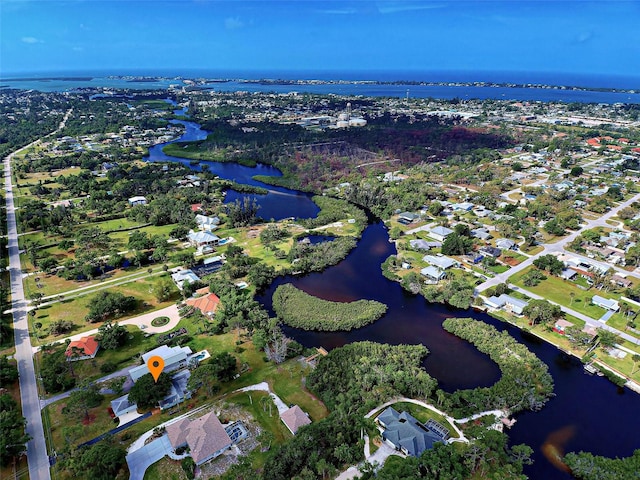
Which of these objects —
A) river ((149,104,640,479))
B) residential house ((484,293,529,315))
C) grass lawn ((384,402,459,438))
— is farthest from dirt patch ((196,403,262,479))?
residential house ((484,293,529,315))

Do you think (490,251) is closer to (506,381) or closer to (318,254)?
(318,254)

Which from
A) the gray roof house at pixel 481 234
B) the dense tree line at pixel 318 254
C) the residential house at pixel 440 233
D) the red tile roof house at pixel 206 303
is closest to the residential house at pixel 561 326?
the gray roof house at pixel 481 234

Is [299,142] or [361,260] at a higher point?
[299,142]

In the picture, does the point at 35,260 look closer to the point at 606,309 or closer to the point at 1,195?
the point at 1,195

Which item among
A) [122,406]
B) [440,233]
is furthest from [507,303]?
[122,406]

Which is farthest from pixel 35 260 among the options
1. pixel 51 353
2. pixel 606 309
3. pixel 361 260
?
pixel 606 309

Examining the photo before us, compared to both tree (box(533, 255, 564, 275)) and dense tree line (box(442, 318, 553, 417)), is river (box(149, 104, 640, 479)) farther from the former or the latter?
tree (box(533, 255, 564, 275))

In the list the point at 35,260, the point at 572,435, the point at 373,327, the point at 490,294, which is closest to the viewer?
the point at 572,435
